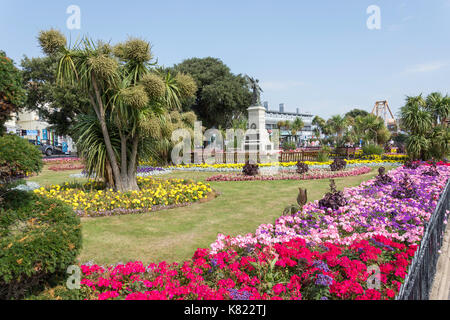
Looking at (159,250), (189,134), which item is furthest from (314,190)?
(189,134)

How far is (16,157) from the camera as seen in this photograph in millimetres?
2812

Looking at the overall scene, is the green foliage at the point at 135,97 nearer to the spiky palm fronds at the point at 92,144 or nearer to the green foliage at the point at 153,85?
the green foliage at the point at 153,85

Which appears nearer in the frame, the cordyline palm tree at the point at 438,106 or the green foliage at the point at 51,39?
the green foliage at the point at 51,39

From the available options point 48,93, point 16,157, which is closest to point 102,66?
point 16,157

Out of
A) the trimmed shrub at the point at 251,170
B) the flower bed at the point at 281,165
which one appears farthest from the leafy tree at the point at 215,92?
the trimmed shrub at the point at 251,170

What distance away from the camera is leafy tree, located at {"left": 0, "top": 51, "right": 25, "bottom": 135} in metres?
2.91

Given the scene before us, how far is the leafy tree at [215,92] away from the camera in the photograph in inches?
1449

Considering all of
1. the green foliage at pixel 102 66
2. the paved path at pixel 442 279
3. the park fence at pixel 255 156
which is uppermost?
the green foliage at pixel 102 66

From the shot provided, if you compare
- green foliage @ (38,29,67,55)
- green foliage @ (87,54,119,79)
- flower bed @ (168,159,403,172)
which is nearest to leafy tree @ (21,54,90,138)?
flower bed @ (168,159,403,172)

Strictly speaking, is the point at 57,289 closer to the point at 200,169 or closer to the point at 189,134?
the point at 200,169

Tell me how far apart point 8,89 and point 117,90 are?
5300mm

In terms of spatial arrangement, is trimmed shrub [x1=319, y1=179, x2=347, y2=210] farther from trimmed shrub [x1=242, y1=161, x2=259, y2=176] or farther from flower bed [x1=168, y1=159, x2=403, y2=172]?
flower bed [x1=168, y1=159, x2=403, y2=172]

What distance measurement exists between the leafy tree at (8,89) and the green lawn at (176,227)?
2.75 m
